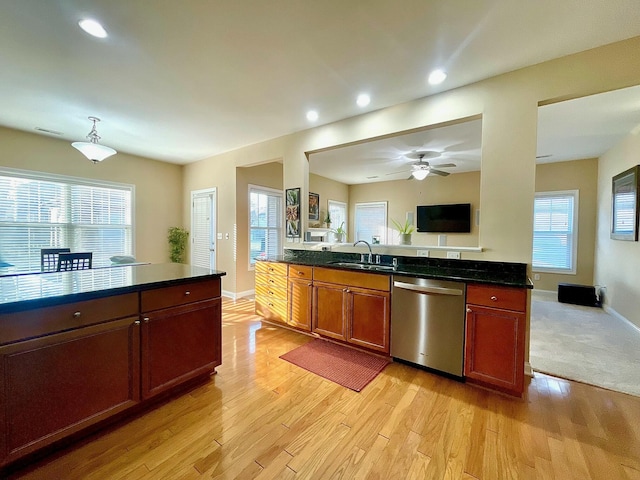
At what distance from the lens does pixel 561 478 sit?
55.4 inches

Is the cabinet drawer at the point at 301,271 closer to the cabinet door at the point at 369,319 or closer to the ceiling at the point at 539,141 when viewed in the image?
the cabinet door at the point at 369,319

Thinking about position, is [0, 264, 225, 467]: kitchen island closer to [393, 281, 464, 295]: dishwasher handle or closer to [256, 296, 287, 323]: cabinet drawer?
[256, 296, 287, 323]: cabinet drawer

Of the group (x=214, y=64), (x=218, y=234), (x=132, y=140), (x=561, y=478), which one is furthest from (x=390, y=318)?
(x=132, y=140)

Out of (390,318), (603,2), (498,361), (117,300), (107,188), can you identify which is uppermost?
(603,2)

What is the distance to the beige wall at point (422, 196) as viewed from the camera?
20.3 feet

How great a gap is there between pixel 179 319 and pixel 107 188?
169 inches

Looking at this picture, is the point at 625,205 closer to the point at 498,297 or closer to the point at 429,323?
the point at 498,297

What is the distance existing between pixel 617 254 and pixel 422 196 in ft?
11.8

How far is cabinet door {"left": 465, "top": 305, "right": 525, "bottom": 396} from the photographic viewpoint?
2.03 metres

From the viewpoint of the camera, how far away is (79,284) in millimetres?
1740

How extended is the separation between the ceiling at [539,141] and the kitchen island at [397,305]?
1.69m

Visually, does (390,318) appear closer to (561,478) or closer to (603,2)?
(561,478)

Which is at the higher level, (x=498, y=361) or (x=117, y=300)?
(x=117, y=300)

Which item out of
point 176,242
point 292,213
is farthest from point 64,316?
point 176,242
